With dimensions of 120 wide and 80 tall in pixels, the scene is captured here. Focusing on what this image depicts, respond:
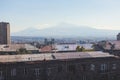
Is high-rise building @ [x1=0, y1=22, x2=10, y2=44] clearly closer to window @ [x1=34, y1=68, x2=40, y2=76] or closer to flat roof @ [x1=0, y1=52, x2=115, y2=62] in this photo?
flat roof @ [x1=0, y1=52, x2=115, y2=62]

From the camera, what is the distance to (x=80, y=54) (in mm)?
58875

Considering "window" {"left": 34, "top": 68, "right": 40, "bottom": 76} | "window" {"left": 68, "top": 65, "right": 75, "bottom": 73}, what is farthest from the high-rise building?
"window" {"left": 34, "top": 68, "right": 40, "bottom": 76}

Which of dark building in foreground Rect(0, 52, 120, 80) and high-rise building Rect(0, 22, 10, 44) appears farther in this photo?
high-rise building Rect(0, 22, 10, 44)

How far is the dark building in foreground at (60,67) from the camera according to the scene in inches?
1996

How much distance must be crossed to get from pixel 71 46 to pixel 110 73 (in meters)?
34.4

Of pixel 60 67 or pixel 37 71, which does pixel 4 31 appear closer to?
pixel 60 67

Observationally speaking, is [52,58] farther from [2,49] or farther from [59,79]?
[2,49]

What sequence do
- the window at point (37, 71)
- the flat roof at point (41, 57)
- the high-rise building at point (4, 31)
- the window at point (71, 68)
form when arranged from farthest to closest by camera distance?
the high-rise building at point (4, 31)
the window at point (71, 68)
the flat roof at point (41, 57)
the window at point (37, 71)

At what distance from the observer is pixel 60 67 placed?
5434 centimetres

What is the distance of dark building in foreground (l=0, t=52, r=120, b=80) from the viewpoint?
50.7 meters

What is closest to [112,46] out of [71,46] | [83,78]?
[71,46]

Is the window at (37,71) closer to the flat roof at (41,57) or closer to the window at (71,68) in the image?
the flat roof at (41,57)

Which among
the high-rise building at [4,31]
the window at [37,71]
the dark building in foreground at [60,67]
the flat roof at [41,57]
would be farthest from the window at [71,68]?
the high-rise building at [4,31]

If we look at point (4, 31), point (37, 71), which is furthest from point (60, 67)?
point (4, 31)
